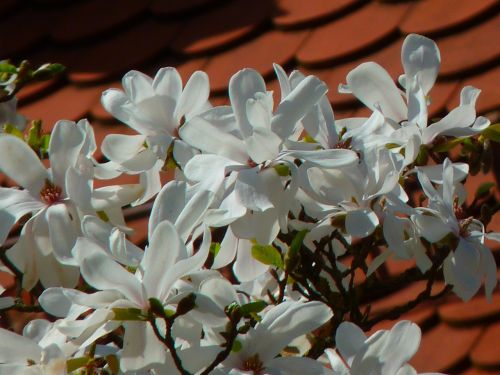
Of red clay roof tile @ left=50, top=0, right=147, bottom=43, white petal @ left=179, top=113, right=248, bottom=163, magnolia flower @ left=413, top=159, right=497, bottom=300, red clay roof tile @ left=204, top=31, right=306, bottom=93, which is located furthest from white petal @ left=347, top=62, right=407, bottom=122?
red clay roof tile @ left=50, top=0, right=147, bottom=43

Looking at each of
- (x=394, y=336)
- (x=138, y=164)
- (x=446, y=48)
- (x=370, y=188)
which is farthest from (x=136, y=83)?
(x=446, y=48)

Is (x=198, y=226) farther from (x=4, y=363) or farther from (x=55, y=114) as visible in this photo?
(x=55, y=114)

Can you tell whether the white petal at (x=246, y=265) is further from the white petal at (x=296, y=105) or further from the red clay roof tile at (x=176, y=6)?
the red clay roof tile at (x=176, y=6)

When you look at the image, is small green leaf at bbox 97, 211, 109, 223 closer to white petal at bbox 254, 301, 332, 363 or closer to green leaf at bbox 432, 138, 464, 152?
white petal at bbox 254, 301, 332, 363

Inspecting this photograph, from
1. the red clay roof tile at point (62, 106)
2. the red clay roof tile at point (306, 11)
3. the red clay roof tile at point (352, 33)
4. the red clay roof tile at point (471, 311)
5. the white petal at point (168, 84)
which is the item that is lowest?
the red clay roof tile at point (471, 311)

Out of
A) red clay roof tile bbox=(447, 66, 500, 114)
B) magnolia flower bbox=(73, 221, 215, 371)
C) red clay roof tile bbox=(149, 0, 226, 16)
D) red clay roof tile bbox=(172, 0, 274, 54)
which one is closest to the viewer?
magnolia flower bbox=(73, 221, 215, 371)

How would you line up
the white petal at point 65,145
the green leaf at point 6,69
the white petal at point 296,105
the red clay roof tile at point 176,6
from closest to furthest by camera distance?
the white petal at point 296,105
the white petal at point 65,145
the green leaf at point 6,69
the red clay roof tile at point 176,6

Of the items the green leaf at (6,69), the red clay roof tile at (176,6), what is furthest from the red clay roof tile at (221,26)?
the green leaf at (6,69)
